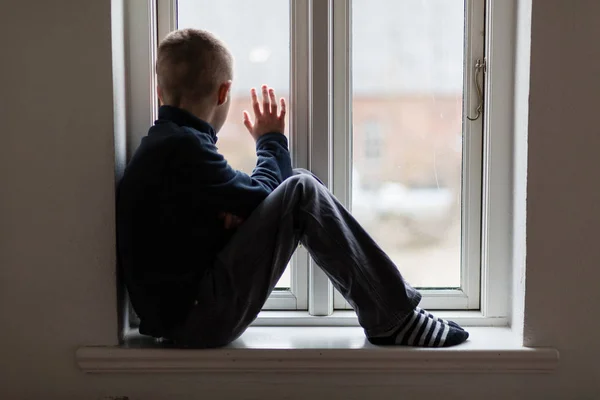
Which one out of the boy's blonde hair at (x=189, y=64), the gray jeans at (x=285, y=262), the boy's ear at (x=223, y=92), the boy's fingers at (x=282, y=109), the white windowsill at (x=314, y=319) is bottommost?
the white windowsill at (x=314, y=319)

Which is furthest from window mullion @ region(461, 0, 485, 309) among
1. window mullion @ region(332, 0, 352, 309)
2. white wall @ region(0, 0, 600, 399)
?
window mullion @ region(332, 0, 352, 309)

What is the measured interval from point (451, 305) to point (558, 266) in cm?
28

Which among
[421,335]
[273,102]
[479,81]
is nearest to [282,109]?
[273,102]

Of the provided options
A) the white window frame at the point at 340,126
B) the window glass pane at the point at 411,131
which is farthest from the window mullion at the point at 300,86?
the window glass pane at the point at 411,131

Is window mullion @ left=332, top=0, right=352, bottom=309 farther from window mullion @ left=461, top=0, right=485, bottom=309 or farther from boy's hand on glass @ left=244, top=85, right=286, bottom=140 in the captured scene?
window mullion @ left=461, top=0, right=485, bottom=309

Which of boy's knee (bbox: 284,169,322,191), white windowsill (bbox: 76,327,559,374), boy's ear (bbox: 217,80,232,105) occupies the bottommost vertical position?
white windowsill (bbox: 76,327,559,374)

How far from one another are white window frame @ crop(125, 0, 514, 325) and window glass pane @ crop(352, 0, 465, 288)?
25 mm

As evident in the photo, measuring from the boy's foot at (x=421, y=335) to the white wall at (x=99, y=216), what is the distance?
65 mm

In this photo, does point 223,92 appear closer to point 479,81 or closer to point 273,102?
point 273,102

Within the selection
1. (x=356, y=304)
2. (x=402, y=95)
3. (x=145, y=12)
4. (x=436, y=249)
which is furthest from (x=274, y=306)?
(x=145, y=12)

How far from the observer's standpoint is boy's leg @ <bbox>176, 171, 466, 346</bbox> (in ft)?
4.19

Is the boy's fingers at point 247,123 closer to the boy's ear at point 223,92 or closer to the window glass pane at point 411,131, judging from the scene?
the boy's ear at point 223,92

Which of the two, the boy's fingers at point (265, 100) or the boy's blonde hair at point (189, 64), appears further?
the boy's fingers at point (265, 100)

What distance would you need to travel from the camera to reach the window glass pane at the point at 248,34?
148 cm
